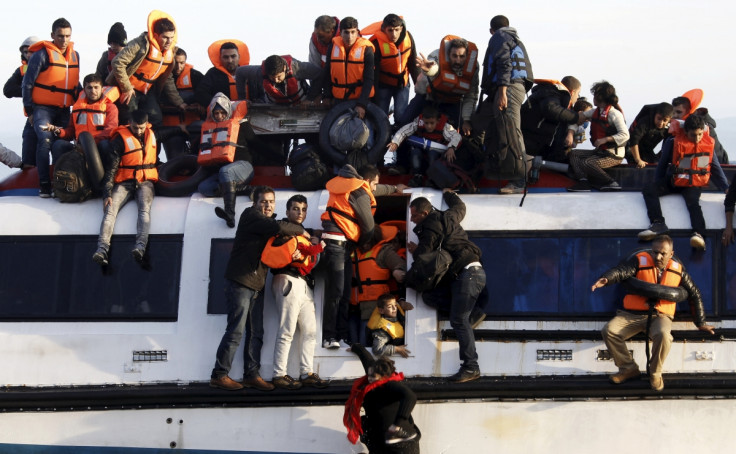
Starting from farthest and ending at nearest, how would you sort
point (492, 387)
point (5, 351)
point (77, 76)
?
point (77, 76), point (5, 351), point (492, 387)

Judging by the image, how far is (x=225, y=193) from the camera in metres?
9.66

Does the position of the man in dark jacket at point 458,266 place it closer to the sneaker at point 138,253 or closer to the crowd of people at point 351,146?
the crowd of people at point 351,146

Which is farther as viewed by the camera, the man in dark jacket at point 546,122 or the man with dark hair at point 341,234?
the man in dark jacket at point 546,122

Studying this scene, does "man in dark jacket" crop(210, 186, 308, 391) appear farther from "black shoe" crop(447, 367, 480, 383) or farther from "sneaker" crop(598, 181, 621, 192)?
"sneaker" crop(598, 181, 621, 192)

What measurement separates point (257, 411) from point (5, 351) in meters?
2.16

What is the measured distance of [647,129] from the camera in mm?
10242

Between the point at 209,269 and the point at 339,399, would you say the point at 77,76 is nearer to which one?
the point at 209,269

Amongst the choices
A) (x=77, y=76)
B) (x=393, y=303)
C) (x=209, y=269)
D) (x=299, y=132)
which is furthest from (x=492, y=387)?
(x=77, y=76)

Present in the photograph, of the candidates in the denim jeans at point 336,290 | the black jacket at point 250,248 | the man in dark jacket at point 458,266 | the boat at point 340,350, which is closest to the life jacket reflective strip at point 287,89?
the boat at point 340,350

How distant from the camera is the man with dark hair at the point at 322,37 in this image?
11164 mm

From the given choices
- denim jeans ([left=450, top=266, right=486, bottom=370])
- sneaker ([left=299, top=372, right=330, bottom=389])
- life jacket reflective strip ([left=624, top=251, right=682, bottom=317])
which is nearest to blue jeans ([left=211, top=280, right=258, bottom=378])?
sneaker ([left=299, top=372, right=330, bottom=389])

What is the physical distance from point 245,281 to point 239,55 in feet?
11.7

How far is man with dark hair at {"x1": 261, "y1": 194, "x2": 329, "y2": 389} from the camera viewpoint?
29.5ft

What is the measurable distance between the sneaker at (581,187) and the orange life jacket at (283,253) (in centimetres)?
233
